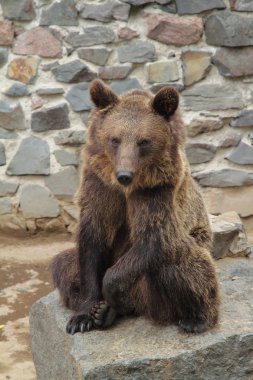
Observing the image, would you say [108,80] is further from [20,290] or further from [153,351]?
[153,351]

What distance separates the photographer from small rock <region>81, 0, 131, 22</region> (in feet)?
23.3

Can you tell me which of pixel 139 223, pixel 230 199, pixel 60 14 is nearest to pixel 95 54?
pixel 60 14

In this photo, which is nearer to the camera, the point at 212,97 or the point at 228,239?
the point at 228,239

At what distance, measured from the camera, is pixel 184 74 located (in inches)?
286

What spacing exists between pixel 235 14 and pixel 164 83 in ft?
3.50

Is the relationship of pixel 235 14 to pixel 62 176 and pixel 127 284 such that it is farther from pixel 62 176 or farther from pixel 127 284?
pixel 127 284

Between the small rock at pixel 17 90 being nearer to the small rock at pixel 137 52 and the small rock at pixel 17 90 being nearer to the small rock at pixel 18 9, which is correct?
the small rock at pixel 18 9

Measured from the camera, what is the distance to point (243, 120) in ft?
24.3

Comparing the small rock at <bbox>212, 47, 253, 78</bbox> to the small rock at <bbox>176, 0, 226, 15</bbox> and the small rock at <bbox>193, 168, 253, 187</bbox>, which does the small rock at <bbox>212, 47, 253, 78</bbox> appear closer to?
the small rock at <bbox>176, 0, 226, 15</bbox>

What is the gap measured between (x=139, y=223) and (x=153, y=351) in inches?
28.6

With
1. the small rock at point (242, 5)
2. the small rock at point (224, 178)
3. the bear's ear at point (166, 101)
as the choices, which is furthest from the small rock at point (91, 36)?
the bear's ear at point (166, 101)

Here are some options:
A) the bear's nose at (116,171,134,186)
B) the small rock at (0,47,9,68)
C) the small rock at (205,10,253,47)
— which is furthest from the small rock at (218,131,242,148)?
the bear's nose at (116,171,134,186)

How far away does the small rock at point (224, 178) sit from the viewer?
750 centimetres

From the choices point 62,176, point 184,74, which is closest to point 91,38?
point 184,74
